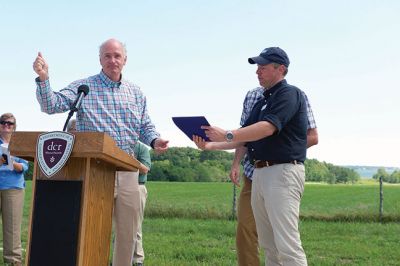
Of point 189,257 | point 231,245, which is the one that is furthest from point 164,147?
point 231,245

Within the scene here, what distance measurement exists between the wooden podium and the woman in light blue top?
10.5ft

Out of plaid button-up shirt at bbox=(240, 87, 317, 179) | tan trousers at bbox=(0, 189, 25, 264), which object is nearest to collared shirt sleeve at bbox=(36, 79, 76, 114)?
plaid button-up shirt at bbox=(240, 87, 317, 179)

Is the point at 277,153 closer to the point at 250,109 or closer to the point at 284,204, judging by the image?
the point at 284,204

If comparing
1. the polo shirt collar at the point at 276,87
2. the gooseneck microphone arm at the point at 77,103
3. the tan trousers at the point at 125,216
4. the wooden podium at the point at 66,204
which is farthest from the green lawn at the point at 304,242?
the gooseneck microphone arm at the point at 77,103

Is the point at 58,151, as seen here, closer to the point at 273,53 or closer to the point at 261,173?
the point at 261,173

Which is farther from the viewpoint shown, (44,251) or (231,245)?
(231,245)

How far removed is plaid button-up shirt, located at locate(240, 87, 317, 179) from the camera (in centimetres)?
513

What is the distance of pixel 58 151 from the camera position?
3223mm

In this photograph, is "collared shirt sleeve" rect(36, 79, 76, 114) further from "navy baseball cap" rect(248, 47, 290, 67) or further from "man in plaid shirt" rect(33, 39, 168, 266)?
"navy baseball cap" rect(248, 47, 290, 67)

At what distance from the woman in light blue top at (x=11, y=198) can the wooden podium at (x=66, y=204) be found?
319 cm

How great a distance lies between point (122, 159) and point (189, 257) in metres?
3.89

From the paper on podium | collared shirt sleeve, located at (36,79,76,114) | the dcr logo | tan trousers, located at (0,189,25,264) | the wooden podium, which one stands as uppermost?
collared shirt sleeve, located at (36,79,76,114)

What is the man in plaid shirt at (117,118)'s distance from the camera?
4.31 meters

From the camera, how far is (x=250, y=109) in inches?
213
